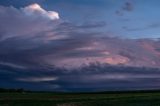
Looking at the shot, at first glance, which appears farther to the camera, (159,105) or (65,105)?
(65,105)

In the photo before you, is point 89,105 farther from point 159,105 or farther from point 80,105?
point 159,105

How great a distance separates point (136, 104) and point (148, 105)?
15.7 feet

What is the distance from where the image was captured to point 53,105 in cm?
9319

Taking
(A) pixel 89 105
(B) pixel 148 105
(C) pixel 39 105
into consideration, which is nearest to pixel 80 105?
(A) pixel 89 105

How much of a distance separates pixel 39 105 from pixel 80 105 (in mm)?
8944

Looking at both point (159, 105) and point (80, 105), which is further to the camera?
point (80, 105)

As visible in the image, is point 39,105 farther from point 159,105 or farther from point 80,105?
point 159,105

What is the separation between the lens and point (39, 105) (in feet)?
307

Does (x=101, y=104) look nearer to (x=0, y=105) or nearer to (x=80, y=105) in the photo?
(x=80, y=105)

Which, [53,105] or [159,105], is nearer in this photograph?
[159,105]

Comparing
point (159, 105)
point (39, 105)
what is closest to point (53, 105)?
point (39, 105)

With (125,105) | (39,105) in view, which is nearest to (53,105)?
(39,105)

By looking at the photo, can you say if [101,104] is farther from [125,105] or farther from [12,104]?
[12,104]

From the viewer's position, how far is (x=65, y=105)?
299ft
